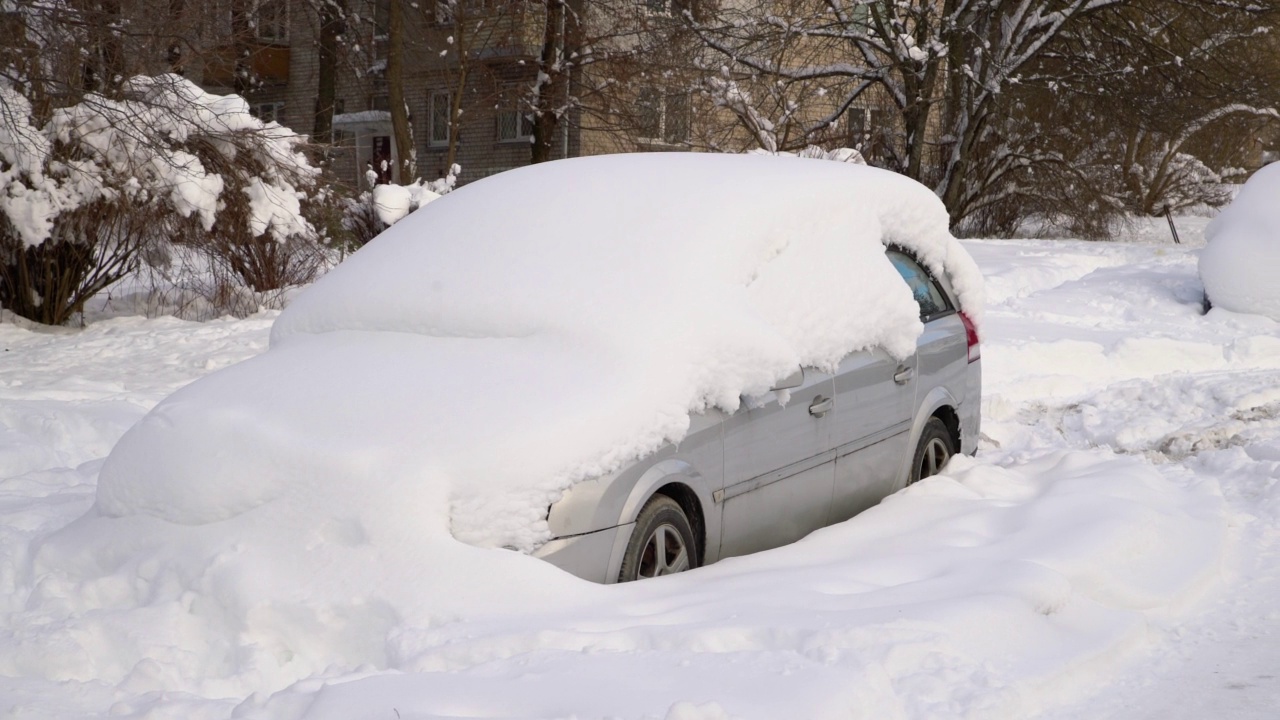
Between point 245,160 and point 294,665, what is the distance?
882cm

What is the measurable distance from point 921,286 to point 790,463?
1.58 meters

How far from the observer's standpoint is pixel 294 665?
3.69m

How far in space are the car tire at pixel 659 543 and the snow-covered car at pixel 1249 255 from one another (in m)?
9.88

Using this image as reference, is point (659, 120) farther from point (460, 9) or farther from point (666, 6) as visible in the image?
point (460, 9)

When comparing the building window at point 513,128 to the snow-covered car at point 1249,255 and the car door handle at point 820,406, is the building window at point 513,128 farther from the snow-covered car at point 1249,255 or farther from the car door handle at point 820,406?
the car door handle at point 820,406

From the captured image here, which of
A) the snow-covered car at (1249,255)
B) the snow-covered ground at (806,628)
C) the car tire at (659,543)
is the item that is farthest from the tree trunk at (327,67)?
the car tire at (659,543)

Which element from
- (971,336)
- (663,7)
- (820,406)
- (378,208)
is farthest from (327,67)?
(820,406)

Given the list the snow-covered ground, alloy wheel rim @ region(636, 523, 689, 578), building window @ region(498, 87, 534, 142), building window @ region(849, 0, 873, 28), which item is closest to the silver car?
alloy wheel rim @ region(636, 523, 689, 578)

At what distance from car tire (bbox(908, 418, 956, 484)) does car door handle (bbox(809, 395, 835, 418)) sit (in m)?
0.96

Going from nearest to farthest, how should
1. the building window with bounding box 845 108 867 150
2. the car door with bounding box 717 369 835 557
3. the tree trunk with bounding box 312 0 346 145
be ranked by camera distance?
the car door with bounding box 717 369 835 557 < the building window with bounding box 845 108 867 150 < the tree trunk with bounding box 312 0 346 145

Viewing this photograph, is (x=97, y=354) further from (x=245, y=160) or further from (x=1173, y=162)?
(x=1173, y=162)

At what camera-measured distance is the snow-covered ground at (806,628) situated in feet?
10.9

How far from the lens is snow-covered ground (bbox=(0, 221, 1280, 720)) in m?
3.31

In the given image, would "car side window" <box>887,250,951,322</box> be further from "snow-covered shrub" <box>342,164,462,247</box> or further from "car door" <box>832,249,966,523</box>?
"snow-covered shrub" <box>342,164,462,247</box>
